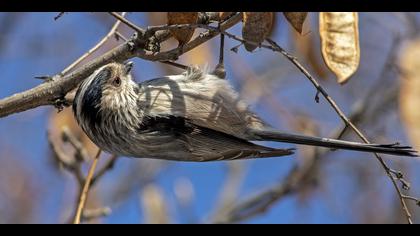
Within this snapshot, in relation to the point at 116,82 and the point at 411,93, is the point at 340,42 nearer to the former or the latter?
the point at 411,93

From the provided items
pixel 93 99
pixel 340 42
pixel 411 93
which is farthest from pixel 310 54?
pixel 340 42

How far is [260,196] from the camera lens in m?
4.21

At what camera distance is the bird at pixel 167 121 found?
Result: 3.01m

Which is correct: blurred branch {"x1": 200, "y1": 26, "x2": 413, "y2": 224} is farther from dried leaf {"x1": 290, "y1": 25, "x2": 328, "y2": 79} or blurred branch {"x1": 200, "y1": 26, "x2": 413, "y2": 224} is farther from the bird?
dried leaf {"x1": 290, "y1": 25, "x2": 328, "y2": 79}

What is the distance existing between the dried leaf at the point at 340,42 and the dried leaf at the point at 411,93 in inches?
20.2

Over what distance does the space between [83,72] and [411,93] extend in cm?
124

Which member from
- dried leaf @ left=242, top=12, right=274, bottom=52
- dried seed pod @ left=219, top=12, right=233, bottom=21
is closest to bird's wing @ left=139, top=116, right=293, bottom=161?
dried seed pod @ left=219, top=12, right=233, bottom=21

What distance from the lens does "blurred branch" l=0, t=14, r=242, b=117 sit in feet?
7.91

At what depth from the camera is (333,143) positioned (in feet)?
8.73

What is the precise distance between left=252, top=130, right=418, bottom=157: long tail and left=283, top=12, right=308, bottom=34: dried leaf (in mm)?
558

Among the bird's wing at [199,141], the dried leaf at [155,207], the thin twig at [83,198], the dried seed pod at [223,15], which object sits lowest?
the dried leaf at [155,207]

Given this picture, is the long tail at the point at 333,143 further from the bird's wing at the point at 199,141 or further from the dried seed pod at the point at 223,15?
the dried seed pod at the point at 223,15

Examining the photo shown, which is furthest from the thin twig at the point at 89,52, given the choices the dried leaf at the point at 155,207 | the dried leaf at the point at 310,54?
the dried leaf at the point at 155,207
